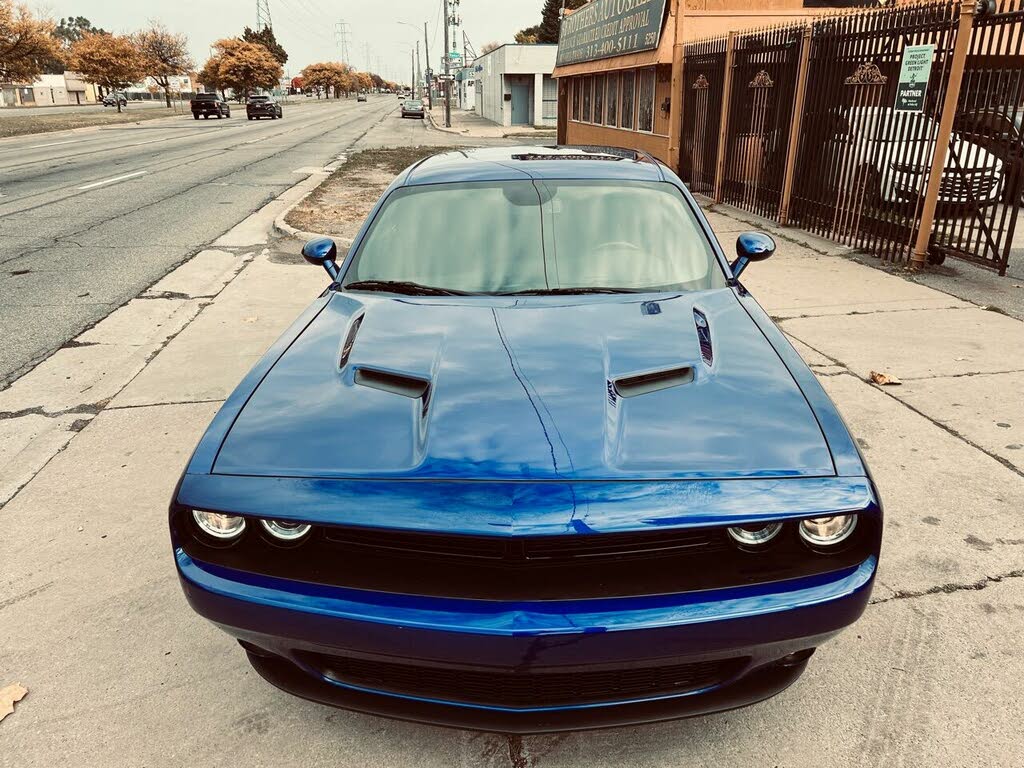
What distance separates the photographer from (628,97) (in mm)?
18562

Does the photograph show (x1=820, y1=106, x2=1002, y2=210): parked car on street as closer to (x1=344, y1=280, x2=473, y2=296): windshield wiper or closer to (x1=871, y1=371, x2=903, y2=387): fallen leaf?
(x1=871, y1=371, x2=903, y2=387): fallen leaf

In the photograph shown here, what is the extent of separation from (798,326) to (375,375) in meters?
4.89

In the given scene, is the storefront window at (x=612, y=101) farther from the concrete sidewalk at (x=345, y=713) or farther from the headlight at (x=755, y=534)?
the headlight at (x=755, y=534)

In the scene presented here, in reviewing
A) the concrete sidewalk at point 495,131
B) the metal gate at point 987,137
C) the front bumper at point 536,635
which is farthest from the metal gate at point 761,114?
the concrete sidewalk at point 495,131

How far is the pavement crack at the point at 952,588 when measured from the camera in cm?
288

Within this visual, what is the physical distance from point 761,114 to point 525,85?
143ft

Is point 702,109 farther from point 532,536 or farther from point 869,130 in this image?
point 532,536

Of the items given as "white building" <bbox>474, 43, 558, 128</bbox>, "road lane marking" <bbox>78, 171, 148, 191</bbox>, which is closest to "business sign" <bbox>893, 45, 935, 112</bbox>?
"road lane marking" <bbox>78, 171, 148, 191</bbox>

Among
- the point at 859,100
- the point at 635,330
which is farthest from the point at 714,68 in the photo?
the point at 635,330

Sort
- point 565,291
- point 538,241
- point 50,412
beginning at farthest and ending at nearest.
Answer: point 50,412 → point 538,241 → point 565,291

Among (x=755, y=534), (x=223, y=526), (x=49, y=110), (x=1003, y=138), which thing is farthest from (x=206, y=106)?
(x=755, y=534)

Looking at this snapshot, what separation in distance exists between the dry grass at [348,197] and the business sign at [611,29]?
575cm

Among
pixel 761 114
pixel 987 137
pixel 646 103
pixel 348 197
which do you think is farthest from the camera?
pixel 646 103

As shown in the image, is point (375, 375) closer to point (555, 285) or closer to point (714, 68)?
point (555, 285)
